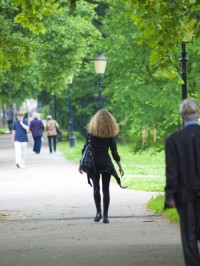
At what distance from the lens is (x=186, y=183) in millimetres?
7809

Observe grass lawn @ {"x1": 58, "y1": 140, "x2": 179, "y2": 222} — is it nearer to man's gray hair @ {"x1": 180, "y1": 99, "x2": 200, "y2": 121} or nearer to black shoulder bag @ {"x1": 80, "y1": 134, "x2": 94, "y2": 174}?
black shoulder bag @ {"x1": 80, "y1": 134, "x2": 94, "y2": 174}

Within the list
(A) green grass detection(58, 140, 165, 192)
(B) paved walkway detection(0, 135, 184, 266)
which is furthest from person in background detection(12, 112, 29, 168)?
(B) paved walkway detection(0, 135, 184, 266)

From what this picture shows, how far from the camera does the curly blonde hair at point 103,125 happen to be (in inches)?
509

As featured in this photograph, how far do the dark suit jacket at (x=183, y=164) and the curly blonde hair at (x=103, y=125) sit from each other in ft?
16.7

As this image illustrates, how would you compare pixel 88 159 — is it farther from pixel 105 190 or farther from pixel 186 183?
pixel 186 183

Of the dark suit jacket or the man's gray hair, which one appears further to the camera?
the man's gray hair

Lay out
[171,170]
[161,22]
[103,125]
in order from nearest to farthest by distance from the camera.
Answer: [171,170] < [103,125] < [161,22]

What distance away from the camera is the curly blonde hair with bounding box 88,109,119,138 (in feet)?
42.4

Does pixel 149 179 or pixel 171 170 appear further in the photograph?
pixel 149 179

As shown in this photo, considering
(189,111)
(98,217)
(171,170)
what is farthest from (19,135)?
(171,170)

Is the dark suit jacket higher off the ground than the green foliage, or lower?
lower

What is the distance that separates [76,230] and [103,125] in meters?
1.61

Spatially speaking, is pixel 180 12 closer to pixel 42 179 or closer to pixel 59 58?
pixel 42 179

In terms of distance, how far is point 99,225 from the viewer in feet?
42.9
